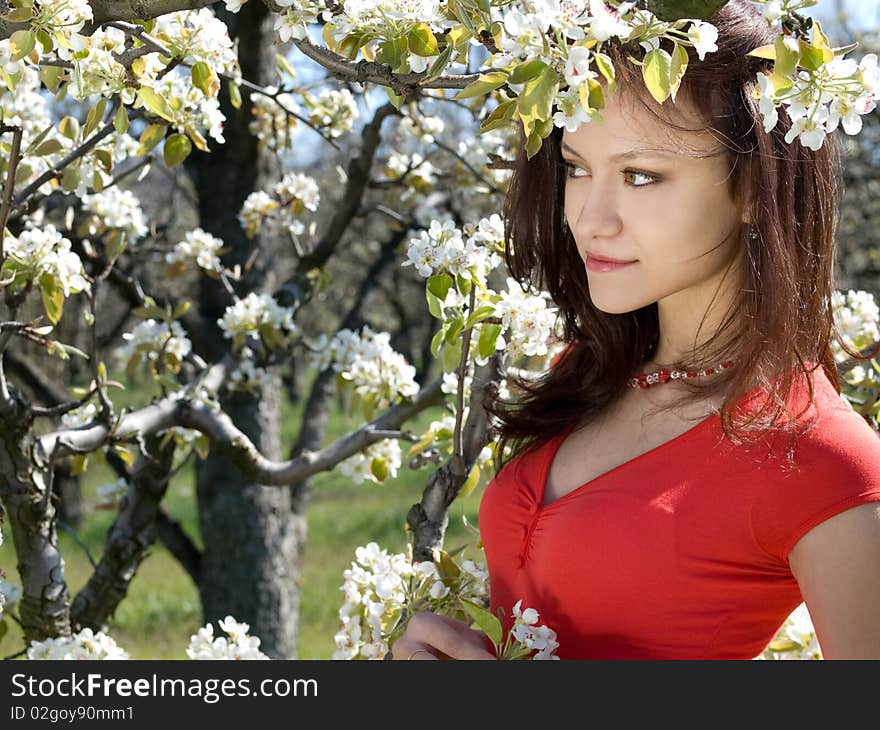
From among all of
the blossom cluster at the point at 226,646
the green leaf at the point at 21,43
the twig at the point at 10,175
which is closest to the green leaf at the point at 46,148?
the twig at the point at 10,175

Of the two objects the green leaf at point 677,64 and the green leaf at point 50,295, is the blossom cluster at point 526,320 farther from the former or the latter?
the green leaf at point 50,295

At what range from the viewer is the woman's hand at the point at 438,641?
62.5 inches

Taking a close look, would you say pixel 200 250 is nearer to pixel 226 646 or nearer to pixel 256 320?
pixel 256 320

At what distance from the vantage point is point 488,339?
1693mm

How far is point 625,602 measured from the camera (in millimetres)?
1570

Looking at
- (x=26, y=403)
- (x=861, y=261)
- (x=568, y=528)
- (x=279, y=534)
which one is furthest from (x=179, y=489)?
(x=568, y=528)

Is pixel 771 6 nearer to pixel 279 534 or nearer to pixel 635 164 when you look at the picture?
pixel 635 164

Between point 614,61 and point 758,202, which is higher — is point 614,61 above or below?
above

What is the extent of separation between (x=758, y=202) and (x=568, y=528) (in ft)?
1.80

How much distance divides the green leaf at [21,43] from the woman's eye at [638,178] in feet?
2.69

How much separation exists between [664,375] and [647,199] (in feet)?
1.25

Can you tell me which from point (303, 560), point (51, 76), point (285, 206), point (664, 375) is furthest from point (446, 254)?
point (303, 560)

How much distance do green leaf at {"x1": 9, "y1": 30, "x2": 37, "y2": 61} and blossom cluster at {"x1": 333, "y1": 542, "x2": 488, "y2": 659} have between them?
909mm

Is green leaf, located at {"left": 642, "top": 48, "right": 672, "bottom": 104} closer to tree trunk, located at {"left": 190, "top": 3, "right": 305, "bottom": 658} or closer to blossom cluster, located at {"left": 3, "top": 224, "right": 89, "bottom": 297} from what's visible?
blossom cluster, located at {"left": 3, "top": 224, "right": 89, "bottom": 297}
